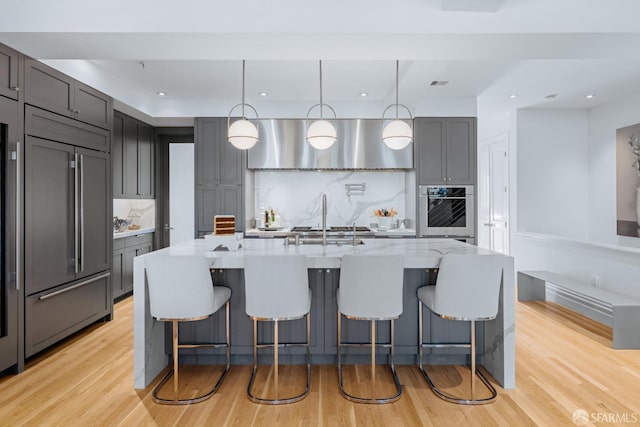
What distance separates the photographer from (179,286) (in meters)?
2.45

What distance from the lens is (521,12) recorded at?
8.54 ft

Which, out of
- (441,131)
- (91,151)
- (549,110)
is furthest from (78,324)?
(549,110)

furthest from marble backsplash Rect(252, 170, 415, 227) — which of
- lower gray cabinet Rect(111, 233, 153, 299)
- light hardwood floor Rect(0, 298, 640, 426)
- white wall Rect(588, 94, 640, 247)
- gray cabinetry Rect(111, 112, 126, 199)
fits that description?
light hardwood floor Rect(0, 298, 640, 426)

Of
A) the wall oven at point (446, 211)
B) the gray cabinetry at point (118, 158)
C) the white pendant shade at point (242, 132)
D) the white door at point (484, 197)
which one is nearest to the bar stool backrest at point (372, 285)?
the white pendant shade at point (242, 132)

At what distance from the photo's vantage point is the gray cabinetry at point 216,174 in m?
5.42

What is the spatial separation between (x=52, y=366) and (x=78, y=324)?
2.10ft

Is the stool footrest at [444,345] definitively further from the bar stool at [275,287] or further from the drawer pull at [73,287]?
the drawer pull at [73,287]

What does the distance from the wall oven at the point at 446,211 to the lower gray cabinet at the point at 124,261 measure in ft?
12.9

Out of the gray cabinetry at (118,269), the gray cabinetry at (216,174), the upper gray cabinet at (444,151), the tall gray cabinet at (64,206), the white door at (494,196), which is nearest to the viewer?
the tall gray cabinet at (64,206)

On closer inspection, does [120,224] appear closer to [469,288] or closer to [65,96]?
[65,96]

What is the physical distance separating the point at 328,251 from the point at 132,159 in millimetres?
3598

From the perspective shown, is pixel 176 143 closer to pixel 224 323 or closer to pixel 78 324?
pixel 78 324

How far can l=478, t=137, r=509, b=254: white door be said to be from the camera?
20.6 feet

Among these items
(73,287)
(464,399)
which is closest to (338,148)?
(73,287)
